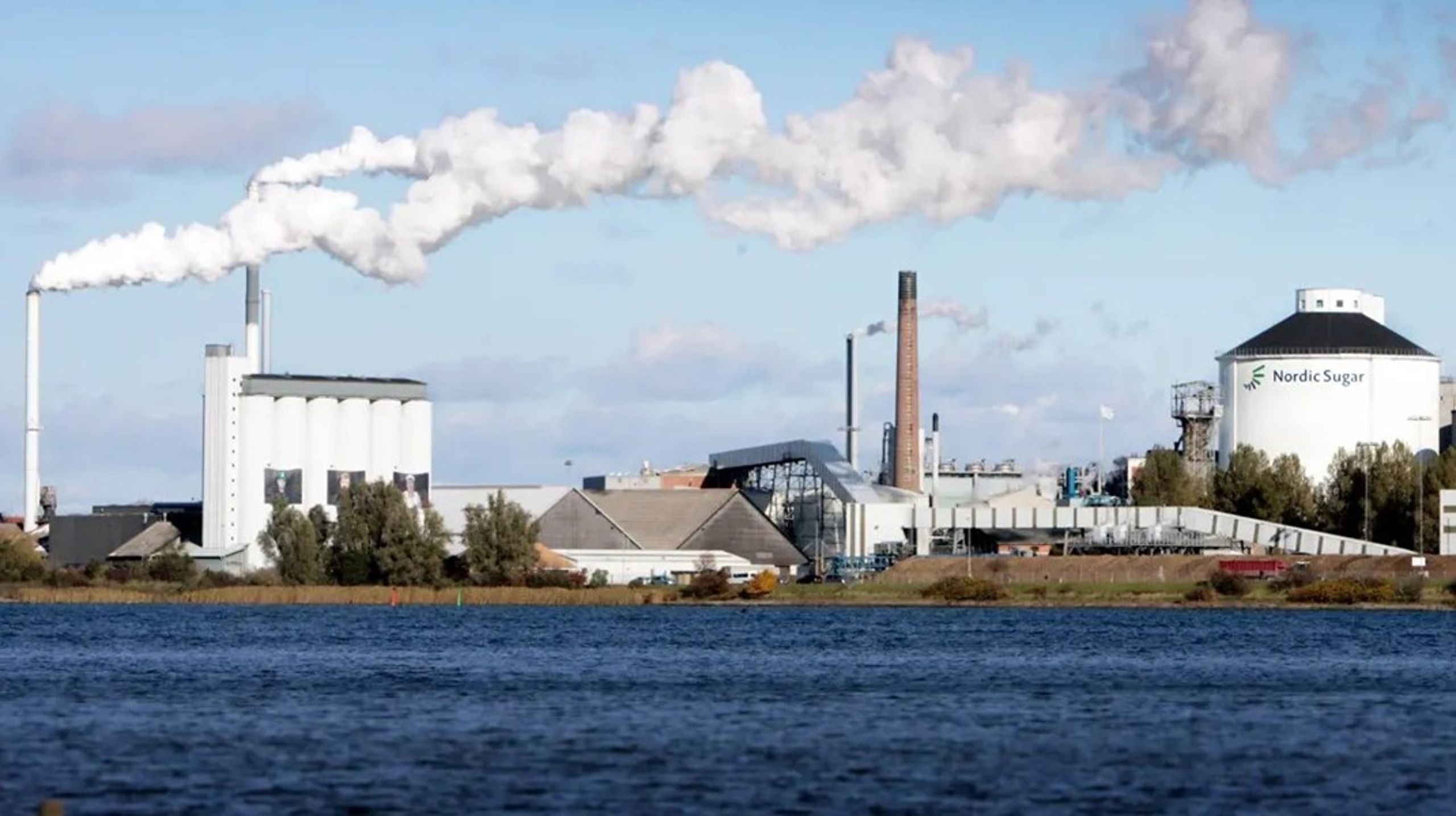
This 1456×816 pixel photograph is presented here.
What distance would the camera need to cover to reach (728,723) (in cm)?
5331

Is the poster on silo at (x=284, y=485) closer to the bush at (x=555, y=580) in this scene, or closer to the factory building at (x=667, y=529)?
the factory building at (x=667, y=529)

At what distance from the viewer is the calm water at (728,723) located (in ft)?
131

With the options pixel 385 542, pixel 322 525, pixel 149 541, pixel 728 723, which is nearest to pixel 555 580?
pixel 385 542

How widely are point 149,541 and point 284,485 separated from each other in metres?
10.5

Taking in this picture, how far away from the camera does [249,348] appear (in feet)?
549

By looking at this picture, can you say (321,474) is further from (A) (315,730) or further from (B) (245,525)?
(A) (315,730)

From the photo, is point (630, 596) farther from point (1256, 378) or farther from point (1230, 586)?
point (1256, 378)

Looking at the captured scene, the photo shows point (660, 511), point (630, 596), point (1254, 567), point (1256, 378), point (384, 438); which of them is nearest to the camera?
point (630, 596)

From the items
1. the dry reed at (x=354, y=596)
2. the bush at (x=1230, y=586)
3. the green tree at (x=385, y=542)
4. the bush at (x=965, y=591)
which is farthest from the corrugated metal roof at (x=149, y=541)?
the bush at (x=1230, y=586)

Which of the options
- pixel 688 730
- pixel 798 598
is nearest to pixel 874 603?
pixel 798 598

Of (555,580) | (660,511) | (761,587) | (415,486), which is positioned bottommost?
(761,587)

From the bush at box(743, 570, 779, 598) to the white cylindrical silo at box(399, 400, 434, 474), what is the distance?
1703 inches

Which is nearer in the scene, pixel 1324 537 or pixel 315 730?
pixel 315 730

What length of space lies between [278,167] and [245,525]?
43442mm
